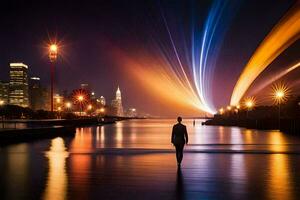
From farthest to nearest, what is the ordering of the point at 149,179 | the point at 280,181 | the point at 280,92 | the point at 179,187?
the point at 280,92, the point at 149,179, the point at 280,181, the point at 179,187

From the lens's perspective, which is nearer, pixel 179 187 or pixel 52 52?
pixel 179 187

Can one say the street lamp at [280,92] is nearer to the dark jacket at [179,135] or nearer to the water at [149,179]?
the water at [149,179]

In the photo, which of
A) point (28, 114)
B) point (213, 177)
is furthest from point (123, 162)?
point (28, 114)

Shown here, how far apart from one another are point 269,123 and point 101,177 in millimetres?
62386

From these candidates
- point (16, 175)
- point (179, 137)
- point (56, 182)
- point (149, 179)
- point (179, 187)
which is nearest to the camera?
point (179, 187)

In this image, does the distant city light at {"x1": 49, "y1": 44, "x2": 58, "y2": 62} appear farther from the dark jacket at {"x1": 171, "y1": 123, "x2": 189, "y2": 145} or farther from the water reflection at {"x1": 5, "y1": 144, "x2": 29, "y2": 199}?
the dark jacket at {"x1": 171, "y1": 123, "x2": 189, "y2": 145}

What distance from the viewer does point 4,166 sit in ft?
57.0

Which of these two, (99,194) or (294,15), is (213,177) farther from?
(294,15)

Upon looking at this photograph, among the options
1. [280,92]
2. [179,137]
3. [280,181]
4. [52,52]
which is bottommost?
[280,181]

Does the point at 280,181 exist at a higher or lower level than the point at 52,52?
lower

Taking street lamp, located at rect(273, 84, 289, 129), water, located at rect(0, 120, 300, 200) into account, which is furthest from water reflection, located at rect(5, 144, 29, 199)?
street lamp, located at rect(273, 84, 289, 129)

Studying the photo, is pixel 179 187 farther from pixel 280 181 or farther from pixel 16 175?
pixel 16 175

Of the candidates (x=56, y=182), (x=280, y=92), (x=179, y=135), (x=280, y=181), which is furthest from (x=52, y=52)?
(x=280, y=181)

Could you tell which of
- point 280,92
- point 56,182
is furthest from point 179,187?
point 280,92
